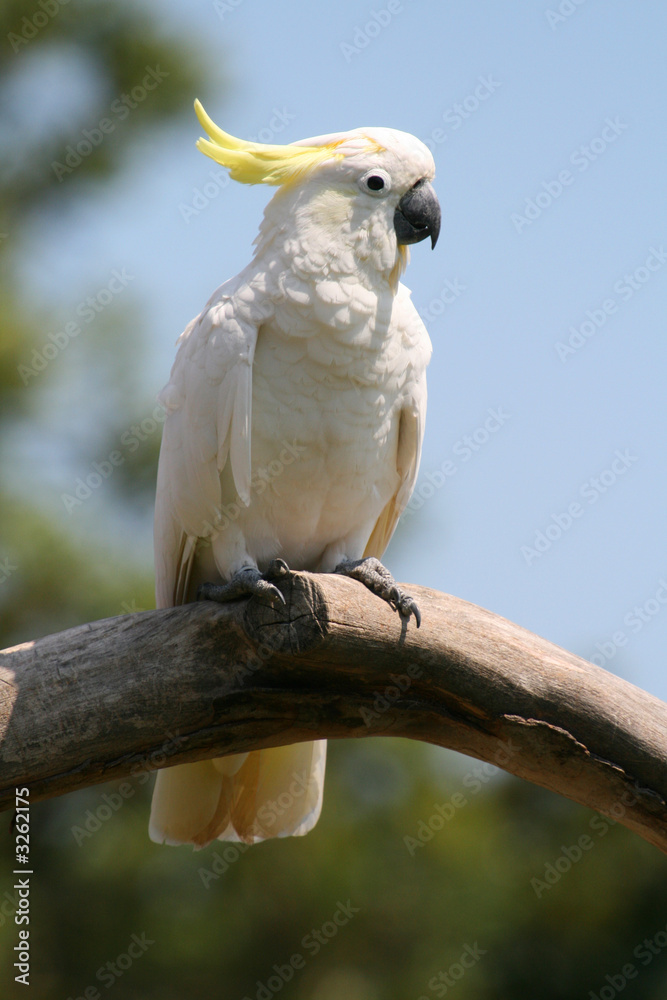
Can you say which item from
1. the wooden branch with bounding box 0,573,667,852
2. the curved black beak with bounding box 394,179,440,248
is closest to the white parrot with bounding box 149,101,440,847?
the curved black beak with bounding box 394,179,440,248

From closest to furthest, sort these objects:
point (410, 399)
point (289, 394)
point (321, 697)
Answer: point (321, 697)
point (289, 394)
point (410, 399)

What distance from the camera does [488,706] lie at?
2160mm

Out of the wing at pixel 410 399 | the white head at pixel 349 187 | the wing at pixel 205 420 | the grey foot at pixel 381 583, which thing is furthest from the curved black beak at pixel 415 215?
the grey foot at pixel 381 583

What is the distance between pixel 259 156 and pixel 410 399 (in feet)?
2.82

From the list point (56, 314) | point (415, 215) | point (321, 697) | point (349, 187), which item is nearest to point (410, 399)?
point (415, 215)

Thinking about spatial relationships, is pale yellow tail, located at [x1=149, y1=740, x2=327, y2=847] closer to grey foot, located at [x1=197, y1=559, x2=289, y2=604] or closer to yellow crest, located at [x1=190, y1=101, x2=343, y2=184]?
grey foot, located at [x1=197, y1=559, x2=289, y2=604]

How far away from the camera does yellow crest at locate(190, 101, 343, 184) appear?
2.50m

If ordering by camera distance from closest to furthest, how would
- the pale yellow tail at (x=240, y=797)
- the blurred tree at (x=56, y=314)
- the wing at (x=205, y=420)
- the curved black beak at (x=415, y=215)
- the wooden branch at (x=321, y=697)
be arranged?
the wooden branch at (x=321, y=697) < the wing at (x=205, y=420) < the curved black beak at (x=415, y=215) < the pale yellow tail at (x=240, y=797) < the blurred tree at (x=56, y=314)

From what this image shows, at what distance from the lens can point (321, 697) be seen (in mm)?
2232

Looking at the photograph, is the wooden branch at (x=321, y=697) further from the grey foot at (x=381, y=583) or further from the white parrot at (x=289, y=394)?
the white parrot at (x=289, y=394)

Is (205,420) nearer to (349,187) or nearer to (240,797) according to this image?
(349,187)

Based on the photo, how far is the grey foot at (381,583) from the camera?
87.0 inches

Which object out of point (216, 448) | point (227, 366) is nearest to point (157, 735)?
point (216, 448)

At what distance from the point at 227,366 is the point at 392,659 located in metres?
0.95
